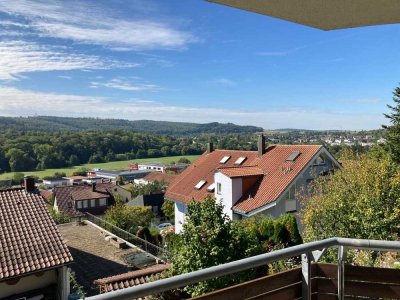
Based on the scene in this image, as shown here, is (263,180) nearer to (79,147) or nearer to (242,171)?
(242,171)

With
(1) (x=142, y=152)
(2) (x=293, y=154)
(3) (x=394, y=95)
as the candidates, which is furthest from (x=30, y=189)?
(1) (x=142, y=152)

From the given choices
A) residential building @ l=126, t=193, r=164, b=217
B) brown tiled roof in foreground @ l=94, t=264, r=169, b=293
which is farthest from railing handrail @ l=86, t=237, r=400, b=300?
residential building @ l=126, t=193, r=164, b=217

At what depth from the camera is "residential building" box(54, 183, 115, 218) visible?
141ft

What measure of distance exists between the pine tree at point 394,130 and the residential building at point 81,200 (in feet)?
107

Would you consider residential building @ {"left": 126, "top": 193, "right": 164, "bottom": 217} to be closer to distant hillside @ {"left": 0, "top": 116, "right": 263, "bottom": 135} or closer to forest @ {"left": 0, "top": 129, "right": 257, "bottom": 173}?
forest @ {"left": 0, "top": 129, "right": 257, "bottom": 173}

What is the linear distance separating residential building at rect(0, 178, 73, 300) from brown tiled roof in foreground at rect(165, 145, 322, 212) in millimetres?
9173

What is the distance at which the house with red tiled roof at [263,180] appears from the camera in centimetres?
1852

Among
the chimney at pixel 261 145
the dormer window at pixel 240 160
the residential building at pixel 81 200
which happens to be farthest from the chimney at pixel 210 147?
the residential building at pixel 81 200

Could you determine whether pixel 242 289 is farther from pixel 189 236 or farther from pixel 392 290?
pixel 189 236

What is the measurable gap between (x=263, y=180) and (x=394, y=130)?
8.83m

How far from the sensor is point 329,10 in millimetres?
1823

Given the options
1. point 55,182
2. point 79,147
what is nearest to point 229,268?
point 55,182

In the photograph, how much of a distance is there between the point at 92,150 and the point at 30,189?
77262 mm

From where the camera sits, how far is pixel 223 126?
113 m
